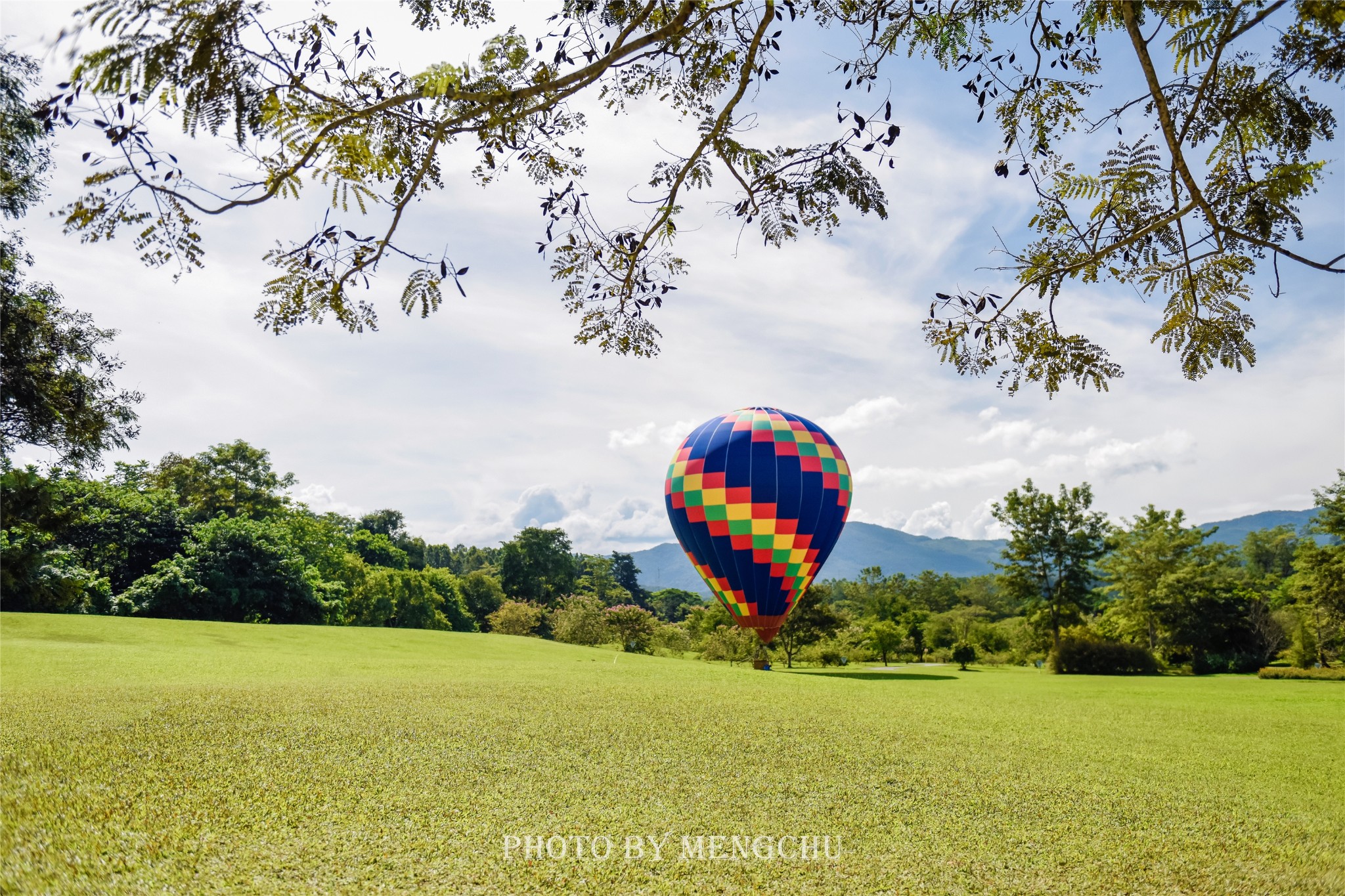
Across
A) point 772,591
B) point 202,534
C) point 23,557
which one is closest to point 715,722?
point 23,557

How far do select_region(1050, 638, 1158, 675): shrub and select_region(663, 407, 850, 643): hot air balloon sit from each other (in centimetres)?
1130

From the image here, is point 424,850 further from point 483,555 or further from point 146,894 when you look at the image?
point 483,555

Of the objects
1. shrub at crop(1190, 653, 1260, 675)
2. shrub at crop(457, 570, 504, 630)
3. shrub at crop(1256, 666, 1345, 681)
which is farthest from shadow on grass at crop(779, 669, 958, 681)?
shrub at crop(457, 570, 504, 630)

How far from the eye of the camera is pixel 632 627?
3119 centimetres

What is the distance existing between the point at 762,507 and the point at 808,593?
38.4 feet

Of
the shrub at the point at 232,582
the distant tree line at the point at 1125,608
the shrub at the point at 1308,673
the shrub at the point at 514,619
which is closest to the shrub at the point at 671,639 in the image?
the distant tree line at the point at 1125,608

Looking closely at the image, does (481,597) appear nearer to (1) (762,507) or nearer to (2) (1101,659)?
(1) (762,507)

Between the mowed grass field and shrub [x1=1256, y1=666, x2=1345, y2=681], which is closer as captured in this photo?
the mowed grass field

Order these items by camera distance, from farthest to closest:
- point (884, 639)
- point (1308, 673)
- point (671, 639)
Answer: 1. point (884, 639)
2. point (671, 639)
3. point (1308, 673)

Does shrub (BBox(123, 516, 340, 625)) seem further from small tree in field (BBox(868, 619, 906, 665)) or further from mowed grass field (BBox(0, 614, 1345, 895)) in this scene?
small tree in field (BBox(868, 619, 906, 665))

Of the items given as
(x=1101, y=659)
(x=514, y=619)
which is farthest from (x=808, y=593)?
(x=514, y=619)

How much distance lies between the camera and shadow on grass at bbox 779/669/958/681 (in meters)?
21.1

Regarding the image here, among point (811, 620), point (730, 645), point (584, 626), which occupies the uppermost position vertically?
point (811, 620)

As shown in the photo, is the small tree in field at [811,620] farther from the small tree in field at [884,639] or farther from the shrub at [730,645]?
the small tree in field at [884,639]
